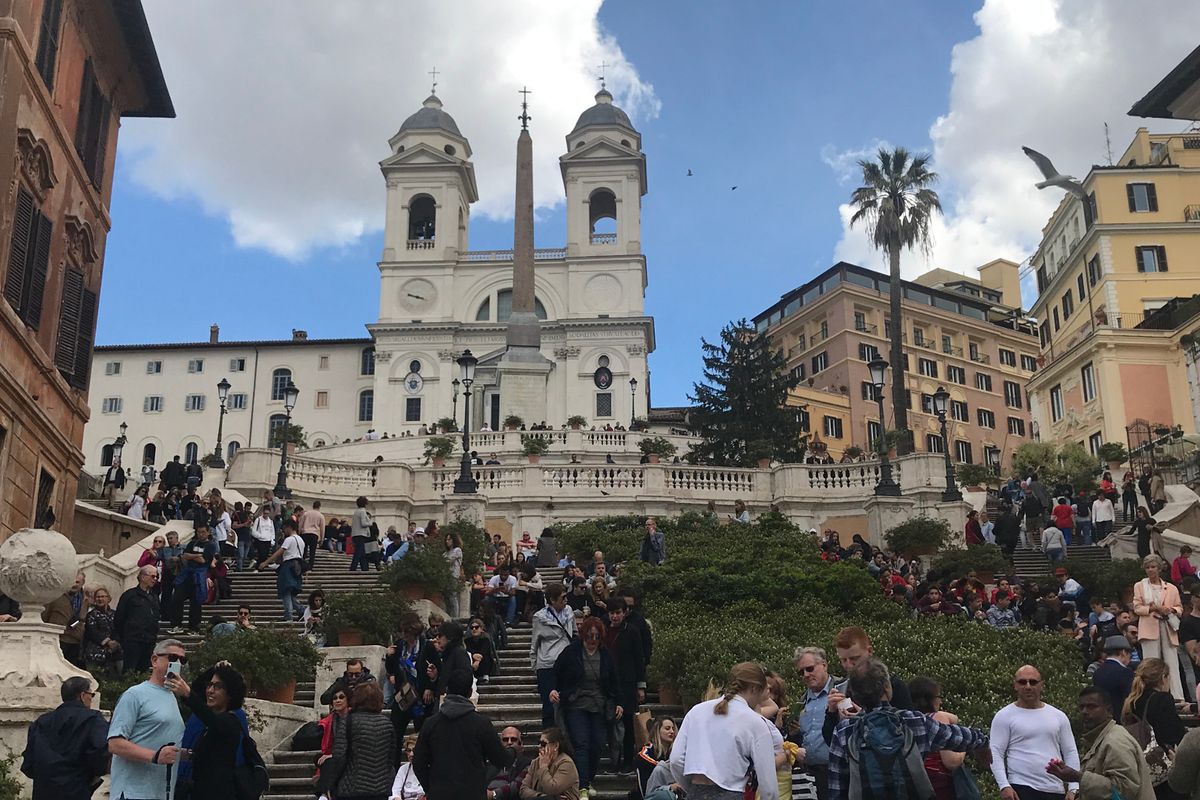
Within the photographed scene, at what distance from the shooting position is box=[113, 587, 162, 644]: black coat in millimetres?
14766

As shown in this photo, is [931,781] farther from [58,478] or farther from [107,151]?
[107,151]

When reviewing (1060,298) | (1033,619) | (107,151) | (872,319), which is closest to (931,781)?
(1033,619)

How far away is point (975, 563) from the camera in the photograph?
25.7 meters

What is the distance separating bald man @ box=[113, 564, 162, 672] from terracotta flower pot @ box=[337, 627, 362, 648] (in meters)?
2.45

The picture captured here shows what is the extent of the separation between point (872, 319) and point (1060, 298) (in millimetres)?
19979

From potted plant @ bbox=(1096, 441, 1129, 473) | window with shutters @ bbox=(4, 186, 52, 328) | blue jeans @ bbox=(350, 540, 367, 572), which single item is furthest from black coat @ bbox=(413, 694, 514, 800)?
potted plant @ bbox=(1096, 441, 1129, 473)

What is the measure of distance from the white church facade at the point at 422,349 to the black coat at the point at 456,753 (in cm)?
6930

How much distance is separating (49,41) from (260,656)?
13.5 m

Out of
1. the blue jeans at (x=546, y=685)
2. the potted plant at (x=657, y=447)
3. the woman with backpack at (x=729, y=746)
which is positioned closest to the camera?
the woman with backpack at (x=729, y=746)

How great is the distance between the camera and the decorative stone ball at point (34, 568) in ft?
34.9

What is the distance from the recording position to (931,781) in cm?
708

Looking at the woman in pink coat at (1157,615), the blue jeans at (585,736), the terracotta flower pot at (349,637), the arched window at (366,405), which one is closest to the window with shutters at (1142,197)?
the woman in pink coat at (1157,615)

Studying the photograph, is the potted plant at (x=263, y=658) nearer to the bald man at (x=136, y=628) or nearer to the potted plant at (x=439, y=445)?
the bald man at (x=136, y=628)

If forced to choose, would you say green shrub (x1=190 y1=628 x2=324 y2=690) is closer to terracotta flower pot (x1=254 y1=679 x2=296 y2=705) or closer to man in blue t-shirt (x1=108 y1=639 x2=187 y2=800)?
terracotta flower pot (x1=254 y1=679 x2=296 y2=705)
